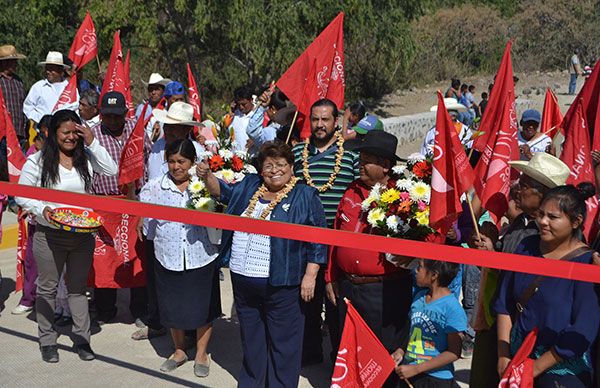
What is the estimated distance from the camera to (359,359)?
17.0 ft

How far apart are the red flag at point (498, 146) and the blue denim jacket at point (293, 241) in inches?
44.0

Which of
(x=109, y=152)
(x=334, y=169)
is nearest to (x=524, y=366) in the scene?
(x=334, y=169)

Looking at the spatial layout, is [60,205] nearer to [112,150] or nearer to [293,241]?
[112,150]

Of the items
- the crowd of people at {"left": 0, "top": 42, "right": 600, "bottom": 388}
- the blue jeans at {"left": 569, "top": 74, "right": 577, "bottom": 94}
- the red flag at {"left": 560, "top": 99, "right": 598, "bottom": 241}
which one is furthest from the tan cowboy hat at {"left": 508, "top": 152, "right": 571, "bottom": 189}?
the blue jeans at {"left": 569, "top": 74, "right": 577, "bottom": 94}

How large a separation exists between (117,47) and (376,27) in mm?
15951

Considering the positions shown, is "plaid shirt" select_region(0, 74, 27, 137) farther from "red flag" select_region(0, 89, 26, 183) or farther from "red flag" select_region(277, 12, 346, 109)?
"red flag" select_region(277, 12, 346, 109)

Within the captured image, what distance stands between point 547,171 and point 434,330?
1157 mm

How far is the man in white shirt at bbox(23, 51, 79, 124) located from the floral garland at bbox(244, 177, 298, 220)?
16.6 ft

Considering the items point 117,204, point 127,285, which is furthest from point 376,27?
point 117,204

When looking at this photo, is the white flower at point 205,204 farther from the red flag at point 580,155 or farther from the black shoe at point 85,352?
the red flag at point 580,155

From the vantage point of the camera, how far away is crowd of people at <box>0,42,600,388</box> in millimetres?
4234

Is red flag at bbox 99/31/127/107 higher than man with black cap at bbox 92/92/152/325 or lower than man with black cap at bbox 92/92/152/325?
higher

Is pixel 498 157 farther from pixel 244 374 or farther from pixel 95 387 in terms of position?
pixel 95 387

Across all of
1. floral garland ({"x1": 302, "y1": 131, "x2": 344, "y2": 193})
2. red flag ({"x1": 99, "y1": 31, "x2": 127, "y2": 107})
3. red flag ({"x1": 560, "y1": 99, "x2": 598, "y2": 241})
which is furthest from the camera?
red flag ({"x1": 99, "y1": 31, "x2": 127, "y2": 107})
